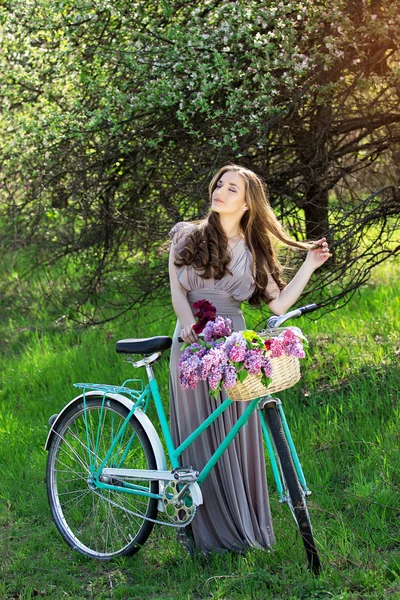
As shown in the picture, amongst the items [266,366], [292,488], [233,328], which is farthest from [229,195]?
[292,488]

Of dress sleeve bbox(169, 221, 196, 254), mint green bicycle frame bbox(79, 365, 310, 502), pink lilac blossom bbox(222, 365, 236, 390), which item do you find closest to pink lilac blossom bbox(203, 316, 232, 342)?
pink lilac blossom bbox(222, 365, 236, 390)

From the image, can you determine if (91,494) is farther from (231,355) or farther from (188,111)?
(188,111)

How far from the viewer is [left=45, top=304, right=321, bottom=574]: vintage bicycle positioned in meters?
3.98

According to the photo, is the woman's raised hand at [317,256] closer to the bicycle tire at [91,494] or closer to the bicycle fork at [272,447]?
the bicycle fork at [272,447]

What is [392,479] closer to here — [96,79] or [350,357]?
[350,357]

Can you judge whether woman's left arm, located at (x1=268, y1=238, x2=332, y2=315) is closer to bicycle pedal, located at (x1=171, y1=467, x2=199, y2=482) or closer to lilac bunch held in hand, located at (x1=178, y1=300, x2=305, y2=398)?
lilac bunch held in hand, located at (x1=178, y1=300, x2=305, y2=398)

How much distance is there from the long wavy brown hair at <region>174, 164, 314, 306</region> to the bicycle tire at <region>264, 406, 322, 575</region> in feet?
2.52

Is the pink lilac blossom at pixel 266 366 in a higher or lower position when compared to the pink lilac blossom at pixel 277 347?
lower

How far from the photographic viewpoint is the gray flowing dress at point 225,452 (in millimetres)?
4457

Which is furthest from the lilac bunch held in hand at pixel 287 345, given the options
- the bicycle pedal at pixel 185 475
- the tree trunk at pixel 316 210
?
the tree trunk at pixel 316 210

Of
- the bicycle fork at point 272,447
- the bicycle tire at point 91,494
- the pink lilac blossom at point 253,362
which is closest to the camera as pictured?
the pink lilac blossom at point 253,362

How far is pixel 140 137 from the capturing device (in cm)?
732

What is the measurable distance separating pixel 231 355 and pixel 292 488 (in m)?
0.61

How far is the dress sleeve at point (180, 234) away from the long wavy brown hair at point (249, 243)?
1.0 inches
